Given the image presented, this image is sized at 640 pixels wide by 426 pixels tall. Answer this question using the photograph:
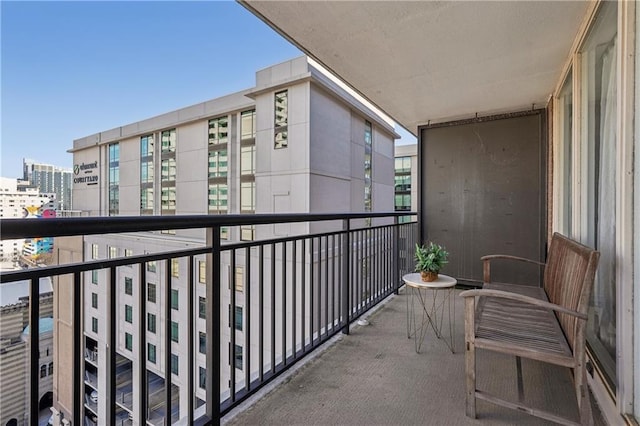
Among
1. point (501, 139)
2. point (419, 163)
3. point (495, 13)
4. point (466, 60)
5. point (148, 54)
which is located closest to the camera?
point (495, 13)

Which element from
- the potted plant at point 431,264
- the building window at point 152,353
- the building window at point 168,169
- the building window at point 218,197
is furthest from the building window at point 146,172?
the potted plant at point 431,264

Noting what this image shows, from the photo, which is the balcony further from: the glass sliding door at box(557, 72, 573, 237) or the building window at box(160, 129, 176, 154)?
the building window at box(160, 129, 176, 154)

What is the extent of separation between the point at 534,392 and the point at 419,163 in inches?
126

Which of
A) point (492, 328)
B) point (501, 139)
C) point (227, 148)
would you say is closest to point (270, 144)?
point (227, 148)

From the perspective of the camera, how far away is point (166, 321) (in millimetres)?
1292

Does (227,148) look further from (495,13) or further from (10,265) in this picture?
(10,265)

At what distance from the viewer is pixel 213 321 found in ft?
4.77

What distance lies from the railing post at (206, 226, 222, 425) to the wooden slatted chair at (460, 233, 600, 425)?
4.09ft

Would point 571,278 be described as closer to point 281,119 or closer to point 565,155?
point 565,155

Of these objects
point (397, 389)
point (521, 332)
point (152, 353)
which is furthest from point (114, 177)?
point (521, 332)

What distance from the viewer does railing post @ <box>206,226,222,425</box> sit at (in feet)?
4.68

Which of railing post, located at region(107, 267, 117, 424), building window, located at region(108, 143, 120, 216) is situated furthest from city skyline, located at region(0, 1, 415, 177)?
railing post, located at region(107, 267, 117, 424)

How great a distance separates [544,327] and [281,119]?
26.7ft

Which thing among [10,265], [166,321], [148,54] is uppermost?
[148,54]
